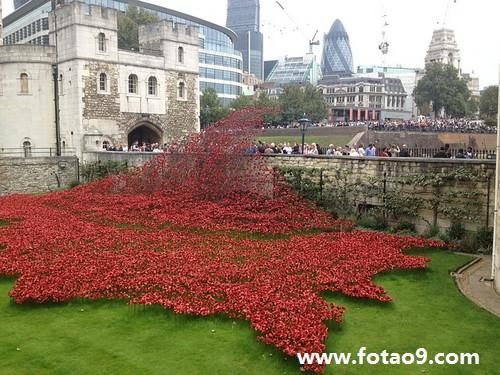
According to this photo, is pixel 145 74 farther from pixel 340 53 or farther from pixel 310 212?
pixel 340 53

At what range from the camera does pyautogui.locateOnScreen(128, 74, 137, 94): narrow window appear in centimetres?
3506

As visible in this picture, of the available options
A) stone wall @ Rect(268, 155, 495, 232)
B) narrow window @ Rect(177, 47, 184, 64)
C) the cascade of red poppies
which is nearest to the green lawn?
the cascade of red poppies

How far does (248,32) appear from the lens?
584ft

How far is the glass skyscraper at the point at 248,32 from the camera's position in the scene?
177500mm

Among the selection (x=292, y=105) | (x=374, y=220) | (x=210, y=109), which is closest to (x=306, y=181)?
(x=374, y=220)

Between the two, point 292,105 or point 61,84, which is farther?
point 292,105

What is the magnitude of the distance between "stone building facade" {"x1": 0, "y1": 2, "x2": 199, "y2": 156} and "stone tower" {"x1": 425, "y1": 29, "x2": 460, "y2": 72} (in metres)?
108

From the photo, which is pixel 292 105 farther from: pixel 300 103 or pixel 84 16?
pixel 84 16

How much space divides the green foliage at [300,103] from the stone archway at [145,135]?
32.1 m

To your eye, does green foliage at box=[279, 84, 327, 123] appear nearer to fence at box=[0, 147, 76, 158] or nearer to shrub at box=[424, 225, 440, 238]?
A: fence at box=[0, 147, 76, 158]

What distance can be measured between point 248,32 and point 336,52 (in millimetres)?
31934

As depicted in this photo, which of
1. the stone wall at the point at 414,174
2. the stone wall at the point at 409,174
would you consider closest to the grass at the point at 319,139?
the stone wall at the point at 409,174

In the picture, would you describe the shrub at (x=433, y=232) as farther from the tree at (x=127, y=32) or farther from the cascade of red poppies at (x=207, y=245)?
the tree at (x=127, y=32)

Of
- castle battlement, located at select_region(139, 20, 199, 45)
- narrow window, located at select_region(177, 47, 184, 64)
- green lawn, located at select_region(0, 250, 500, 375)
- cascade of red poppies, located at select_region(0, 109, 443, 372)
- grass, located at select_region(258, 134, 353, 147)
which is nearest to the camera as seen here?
green lawn, located at select_region(0, 250, 500, 375)
